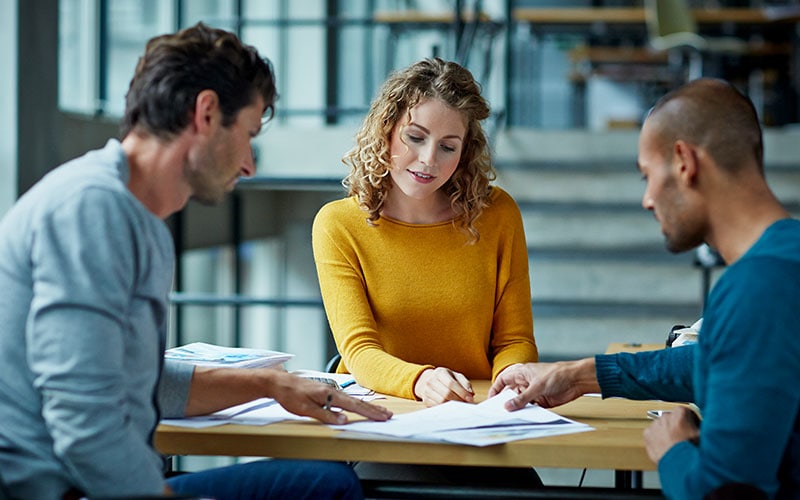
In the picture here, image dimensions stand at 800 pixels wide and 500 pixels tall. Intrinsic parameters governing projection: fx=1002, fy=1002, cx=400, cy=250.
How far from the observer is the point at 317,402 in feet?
5.38

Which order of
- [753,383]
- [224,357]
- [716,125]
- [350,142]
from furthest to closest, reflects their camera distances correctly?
[350,142] → [224,357] → [716,125] → [753,383]

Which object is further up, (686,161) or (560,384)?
(686,161)

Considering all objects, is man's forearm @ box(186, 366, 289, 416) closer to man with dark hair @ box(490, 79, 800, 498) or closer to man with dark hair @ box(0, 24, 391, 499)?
man with dark hair @ box(0, 24, 391, 499)

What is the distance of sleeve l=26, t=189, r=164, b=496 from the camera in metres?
1.21

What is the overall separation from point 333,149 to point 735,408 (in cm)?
416

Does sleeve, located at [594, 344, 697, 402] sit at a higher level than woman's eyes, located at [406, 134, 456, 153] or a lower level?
lower

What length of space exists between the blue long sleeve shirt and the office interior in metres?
2.09

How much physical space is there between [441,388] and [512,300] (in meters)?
0.48

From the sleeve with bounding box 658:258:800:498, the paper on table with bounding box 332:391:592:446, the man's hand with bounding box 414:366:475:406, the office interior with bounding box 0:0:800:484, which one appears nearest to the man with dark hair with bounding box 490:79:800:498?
the sleeve with bounding box 658:258:800:498

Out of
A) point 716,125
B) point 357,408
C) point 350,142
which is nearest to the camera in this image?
point 716,125

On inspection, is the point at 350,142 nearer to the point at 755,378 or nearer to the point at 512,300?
the point at 512,300

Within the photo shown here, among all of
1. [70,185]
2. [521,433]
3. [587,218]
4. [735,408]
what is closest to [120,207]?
[70,185]

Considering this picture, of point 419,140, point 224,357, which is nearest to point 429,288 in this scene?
point 419,140

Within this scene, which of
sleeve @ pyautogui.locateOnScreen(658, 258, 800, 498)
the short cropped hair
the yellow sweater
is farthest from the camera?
the yellow sweater
